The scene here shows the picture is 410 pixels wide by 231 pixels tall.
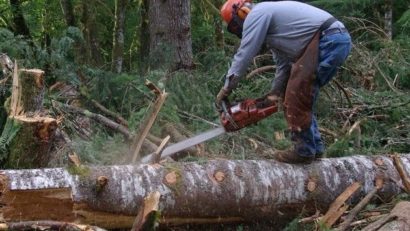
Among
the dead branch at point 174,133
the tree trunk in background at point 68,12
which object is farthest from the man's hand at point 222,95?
the tree trunk in background at point 68,12

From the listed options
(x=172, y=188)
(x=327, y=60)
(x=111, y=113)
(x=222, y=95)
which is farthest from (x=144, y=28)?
(x=172, y=188)

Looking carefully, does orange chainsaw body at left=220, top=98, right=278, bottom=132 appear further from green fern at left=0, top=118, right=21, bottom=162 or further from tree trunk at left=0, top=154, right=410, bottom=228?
green fern at left=0, top=118, right=21, bottom=162

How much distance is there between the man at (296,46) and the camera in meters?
4.13

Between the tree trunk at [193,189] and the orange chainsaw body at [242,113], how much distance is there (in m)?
0.30

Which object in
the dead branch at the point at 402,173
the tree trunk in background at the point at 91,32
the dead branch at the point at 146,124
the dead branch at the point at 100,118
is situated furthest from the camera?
the tree trunk in background at the point at 91,32

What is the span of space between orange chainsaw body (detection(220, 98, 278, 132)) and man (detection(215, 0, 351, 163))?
103 mm

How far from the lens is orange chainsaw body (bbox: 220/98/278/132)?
4199 millimetres

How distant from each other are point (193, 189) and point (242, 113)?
0.73 metres

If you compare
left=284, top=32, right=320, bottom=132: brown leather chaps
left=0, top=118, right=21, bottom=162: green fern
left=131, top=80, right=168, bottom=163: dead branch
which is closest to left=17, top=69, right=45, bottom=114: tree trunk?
left=0, top=118, right=21, bottom=162: green fern

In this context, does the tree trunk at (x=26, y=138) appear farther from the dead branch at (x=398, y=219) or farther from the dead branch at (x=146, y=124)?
the dead branch at (x=398, y=219)

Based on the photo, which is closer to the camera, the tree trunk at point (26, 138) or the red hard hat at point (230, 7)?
the tree trunk at point (26, 138)

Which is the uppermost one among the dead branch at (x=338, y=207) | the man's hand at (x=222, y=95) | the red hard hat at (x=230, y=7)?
the red hard hat at (x=230, y=7)

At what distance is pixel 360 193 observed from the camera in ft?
14.6

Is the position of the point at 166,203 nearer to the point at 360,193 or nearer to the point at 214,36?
the point at 360,193
